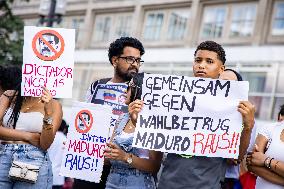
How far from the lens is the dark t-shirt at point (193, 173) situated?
11.2 ft

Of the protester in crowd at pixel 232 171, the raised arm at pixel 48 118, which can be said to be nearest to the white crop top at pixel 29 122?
the raised arm at pixel 48 118

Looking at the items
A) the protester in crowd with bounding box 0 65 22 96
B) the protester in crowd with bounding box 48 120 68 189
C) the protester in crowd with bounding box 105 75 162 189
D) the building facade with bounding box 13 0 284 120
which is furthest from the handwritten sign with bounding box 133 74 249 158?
the building facade with bounding box 13 0 284 120

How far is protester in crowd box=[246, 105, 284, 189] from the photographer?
3654 millimetres

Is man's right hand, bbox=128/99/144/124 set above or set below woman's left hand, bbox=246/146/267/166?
above

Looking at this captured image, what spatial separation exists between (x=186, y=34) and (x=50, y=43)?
62.2ft

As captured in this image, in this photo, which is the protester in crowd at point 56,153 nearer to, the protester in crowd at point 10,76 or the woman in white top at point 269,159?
the protester in crowd at point 10,76

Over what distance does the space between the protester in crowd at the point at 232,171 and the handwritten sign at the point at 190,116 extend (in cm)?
52

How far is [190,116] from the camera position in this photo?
3.62m

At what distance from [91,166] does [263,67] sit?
15721 mm

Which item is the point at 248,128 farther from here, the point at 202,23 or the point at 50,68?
the point at 202,23

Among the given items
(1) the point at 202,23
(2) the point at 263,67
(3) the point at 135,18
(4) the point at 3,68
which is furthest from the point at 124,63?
(3) the point at 135,18

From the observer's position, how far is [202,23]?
23.0m

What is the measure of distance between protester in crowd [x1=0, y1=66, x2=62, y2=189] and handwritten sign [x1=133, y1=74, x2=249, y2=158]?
867mm

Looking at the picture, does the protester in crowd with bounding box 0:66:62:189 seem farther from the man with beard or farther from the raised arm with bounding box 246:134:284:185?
the raised arm with bounding box 246:134:284:185
